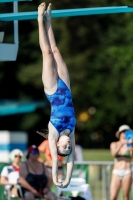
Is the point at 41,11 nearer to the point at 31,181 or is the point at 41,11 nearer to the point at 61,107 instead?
the point at 61,107

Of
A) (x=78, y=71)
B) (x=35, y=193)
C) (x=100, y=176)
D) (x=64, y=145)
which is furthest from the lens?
(x=78, y=71)

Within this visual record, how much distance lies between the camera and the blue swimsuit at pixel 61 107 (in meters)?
9.61

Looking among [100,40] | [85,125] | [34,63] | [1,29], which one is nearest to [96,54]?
[100,40]

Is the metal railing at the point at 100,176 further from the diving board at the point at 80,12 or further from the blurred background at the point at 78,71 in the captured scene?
the blurred background at the point at 78,71

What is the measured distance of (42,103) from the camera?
3978 cm

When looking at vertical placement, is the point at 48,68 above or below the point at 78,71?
below

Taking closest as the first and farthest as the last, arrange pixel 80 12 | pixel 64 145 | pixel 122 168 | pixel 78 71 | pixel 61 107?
pixel 80 12 < pixel 64 145 < pixel 61 107 < pixel 122 168 < pixel 78 71

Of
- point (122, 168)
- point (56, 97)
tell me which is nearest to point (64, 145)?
point (56, 97)

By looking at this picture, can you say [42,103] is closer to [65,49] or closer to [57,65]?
[65,49]

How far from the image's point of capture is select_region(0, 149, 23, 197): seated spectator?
1324 centimetres

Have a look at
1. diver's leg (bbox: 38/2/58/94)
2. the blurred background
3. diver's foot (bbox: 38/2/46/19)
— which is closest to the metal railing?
diver's leg (bbox: 38/2/58/94)

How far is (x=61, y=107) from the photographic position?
9648mm

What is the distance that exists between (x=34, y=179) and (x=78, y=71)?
26.5 metres

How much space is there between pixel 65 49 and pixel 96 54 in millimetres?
1668
